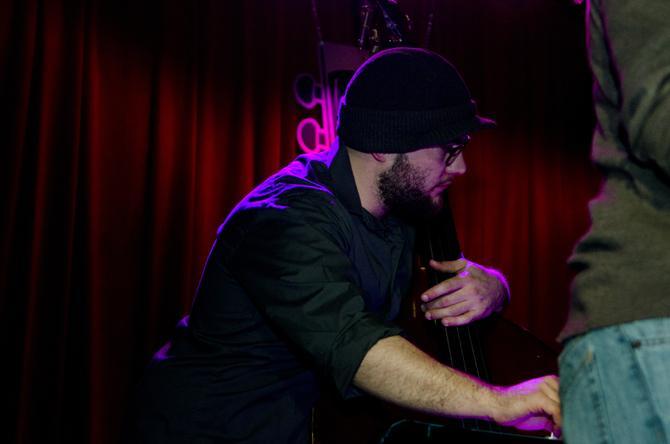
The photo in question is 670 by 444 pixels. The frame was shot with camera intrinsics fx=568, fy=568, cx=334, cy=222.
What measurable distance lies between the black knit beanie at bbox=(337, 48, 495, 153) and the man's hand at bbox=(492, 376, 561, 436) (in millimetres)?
853

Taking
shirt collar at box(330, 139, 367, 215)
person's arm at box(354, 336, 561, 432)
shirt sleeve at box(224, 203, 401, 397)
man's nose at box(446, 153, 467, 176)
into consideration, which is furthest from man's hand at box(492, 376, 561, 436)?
man's nose at box(446, 153, 467, 176)

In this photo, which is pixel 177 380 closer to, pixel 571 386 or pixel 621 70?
pixel 571 386

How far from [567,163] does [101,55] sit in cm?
388

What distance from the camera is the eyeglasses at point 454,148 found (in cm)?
185

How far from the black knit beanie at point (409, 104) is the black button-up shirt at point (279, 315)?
0.64 feet

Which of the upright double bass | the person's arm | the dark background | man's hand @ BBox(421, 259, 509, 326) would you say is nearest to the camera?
the upright double bass

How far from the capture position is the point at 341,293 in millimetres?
1294

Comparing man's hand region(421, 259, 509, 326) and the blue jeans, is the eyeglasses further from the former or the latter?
the blue jeans

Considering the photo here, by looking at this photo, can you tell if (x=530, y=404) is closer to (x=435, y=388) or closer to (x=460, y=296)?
(x=435, y=388)

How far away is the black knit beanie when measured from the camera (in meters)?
1.74

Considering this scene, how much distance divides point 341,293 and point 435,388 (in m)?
0.29

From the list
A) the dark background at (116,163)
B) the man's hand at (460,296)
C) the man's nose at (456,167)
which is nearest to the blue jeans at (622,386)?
the man's hand at (460,296)

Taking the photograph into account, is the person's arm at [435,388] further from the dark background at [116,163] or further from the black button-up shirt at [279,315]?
the dark background at [116,163]

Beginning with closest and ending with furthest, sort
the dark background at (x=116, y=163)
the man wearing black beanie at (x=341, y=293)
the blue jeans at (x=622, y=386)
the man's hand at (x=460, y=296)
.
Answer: the blue jeans at (x=622, y=386) → the man wearing black beanie at (x=341, y=293) → the man's hand at (x=460, y=296) → the dark background at (x=116, y=163)
